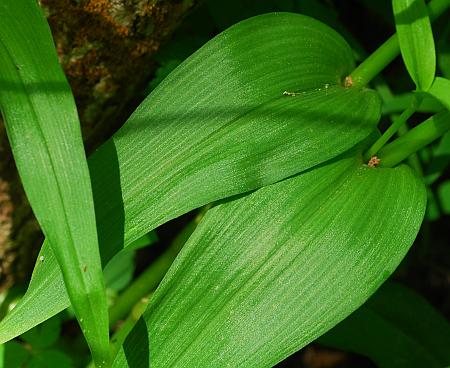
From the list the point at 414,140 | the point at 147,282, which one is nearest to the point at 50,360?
the point at 147,282

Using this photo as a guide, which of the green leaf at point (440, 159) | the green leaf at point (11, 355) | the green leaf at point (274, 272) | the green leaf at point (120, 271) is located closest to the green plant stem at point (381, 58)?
the green leaf at point (274, 272)

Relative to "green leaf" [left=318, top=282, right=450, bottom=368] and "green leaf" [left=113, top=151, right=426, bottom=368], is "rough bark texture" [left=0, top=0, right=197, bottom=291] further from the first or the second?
"green leaf" [left=318, top=282, right=450, bottom=368]

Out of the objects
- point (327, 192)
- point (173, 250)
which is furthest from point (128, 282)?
point (327, 192)

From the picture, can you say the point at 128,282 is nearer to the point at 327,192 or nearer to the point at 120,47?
the point at 120,47

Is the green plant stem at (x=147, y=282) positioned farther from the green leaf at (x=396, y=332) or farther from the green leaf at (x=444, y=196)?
the green leaf at (x=444, y=196)

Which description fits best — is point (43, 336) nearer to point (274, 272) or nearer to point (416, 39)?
point (274, 272)

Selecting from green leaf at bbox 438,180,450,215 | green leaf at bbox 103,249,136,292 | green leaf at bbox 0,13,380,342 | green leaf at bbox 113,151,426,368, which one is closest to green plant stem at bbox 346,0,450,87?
green leaf at bbox 0,13,380,342
